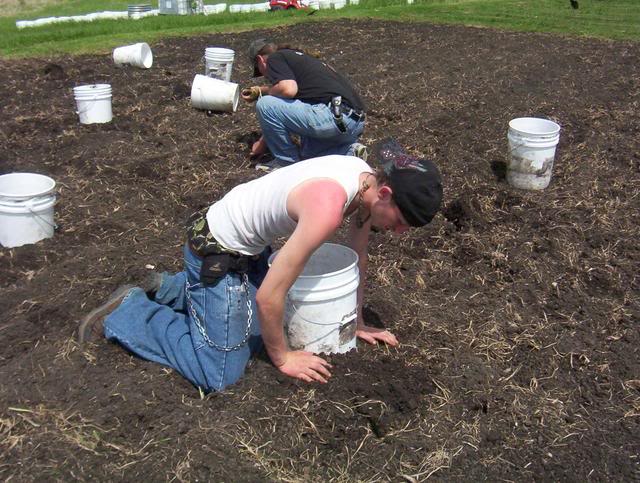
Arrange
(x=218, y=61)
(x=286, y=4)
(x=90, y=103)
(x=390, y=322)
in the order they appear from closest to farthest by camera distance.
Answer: (x=390, y=322), (x=90, y=103), (x=218, y=61), (x=286, y=4)

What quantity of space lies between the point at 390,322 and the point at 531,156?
2.50 meters

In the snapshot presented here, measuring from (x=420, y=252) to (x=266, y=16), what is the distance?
12066mm

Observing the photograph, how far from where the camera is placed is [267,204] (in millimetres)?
2852

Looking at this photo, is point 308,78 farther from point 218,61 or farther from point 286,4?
point 286,4

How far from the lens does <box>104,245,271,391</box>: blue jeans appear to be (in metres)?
3.14

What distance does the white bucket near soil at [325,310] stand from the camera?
2.98 metres

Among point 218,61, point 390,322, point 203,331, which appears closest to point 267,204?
point 203,331

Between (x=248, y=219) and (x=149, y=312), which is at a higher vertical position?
(x=248, y=219)

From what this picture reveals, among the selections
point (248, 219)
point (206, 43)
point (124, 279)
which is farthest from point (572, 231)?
point (206, 43)

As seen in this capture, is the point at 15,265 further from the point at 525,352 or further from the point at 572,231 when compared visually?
the point at 572,231

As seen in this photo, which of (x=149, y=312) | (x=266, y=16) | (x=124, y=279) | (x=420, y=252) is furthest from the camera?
(x=266, y=16)

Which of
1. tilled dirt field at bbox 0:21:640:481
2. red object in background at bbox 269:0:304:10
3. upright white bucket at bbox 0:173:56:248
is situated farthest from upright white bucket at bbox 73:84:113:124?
red object in background at bbox 269:0:304:10

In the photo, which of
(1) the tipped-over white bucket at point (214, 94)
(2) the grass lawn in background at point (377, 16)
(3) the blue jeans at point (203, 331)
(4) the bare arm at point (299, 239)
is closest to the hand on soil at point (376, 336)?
(3) the blue jeans at point (203, 331)

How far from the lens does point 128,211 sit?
Answer: 5.09 metres
